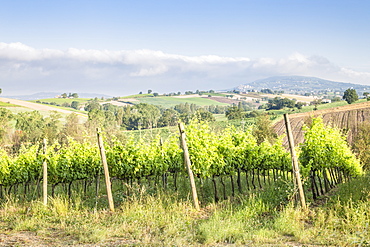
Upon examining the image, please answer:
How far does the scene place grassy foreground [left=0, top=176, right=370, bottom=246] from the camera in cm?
738

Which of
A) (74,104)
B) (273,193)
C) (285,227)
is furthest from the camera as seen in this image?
(74,104)

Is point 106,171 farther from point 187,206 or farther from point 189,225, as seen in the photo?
point 189,225

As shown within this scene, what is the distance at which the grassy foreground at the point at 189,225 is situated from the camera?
7379 millimetres

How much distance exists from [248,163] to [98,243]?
7619mm

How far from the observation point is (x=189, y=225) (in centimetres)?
880

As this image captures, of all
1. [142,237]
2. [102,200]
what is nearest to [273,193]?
[142,237]

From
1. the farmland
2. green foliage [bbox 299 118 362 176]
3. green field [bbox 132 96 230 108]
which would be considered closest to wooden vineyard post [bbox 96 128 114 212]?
the farmland

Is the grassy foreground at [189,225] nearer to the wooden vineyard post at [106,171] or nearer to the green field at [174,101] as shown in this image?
the wooden vineyard post at [106,171]

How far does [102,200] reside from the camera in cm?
1237

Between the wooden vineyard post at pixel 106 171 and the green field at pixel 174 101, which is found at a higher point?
the green field at pixel 174 101

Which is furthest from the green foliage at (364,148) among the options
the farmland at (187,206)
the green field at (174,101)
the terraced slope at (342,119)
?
the green field at (174,101)

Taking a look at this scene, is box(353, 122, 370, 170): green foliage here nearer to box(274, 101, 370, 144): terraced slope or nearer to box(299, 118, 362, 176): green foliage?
box(274, 101, 370, 144): terraced slope

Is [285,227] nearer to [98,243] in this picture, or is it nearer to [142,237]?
[142,237]

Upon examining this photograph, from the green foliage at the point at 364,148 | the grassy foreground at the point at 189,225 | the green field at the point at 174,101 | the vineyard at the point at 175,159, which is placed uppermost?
the green field at the point at 174,101
